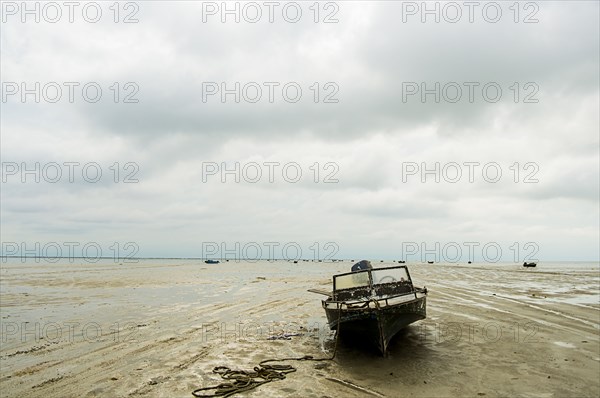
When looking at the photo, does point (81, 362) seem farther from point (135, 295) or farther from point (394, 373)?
point (135, 295)

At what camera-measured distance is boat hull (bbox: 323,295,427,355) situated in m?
10.4

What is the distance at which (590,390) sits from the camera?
8.25 metres

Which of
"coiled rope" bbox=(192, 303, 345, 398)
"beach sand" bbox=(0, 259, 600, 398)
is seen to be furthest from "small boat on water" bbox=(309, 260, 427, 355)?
"coiled rope" bbox=(192, 303, 345, 398)

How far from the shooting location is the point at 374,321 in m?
10.4

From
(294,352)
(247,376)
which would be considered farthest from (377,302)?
(247,376)

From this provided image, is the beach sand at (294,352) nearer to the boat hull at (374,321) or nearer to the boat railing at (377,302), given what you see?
the boat hull at (374,321)

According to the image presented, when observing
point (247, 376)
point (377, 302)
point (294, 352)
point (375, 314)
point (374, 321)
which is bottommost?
point (294, 352)

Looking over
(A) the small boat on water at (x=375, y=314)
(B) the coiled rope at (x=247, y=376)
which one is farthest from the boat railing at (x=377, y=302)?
(B) the coiled rope at (x=247, y=376)

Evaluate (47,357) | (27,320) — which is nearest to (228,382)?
(47,357)

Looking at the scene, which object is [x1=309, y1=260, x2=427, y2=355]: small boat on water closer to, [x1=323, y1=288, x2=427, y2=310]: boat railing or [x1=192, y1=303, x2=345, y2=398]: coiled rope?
[x1=323, y1=288, x2=427, y2=310]: boat railing

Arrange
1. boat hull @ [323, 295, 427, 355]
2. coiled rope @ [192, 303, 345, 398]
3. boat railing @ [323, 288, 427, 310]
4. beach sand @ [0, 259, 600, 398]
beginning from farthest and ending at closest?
boat railing @ [323, 288, 427, 310], boat hull @ [323, 295, 427, 355], beach sand @ [0, 259, 600, 398], coiled rope @ [192, 303, 345, 398]

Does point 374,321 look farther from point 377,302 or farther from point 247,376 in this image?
point 247,376

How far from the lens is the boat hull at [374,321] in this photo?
34.1ft

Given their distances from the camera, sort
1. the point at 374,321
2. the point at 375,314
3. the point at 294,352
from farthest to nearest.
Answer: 1. the point at 294,352
2. the point at 374,321
3. the point at 375,314
